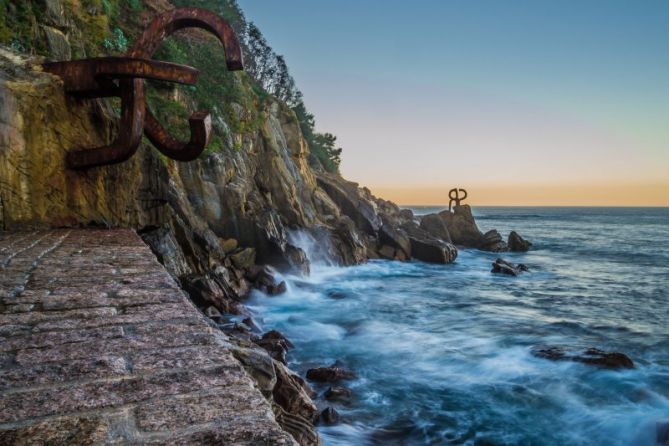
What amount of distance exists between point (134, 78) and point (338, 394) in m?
5.56

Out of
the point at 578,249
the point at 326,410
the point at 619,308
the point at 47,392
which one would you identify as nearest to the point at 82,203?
the point at 326,410

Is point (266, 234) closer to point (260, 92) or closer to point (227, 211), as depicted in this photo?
point (227, 211)

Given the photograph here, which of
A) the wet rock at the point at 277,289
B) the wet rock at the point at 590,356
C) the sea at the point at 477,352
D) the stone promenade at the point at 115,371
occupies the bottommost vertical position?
the sea at the point at 477,352

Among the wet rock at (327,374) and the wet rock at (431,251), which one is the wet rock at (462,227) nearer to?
the wet rock at (431,251)

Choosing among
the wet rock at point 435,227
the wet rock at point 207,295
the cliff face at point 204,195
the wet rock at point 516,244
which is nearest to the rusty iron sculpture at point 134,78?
the cliff face at point 204,195

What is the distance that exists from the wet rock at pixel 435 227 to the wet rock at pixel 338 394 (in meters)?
24.2

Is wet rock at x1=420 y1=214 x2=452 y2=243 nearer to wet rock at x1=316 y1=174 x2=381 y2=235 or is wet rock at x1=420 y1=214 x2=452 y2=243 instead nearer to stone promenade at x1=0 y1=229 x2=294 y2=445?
wet rock at x1=316 y1=174 x2=381 y2=235

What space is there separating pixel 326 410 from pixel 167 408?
4985mm

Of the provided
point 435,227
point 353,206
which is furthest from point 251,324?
point 435,227

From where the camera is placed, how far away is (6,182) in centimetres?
509

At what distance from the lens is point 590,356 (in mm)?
8719

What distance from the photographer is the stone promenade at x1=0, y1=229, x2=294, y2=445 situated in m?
1.32

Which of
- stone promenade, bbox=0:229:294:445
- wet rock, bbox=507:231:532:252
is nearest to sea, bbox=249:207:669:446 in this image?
stone promenade, bbox=0:229:294:445

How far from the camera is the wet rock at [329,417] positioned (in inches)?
232
